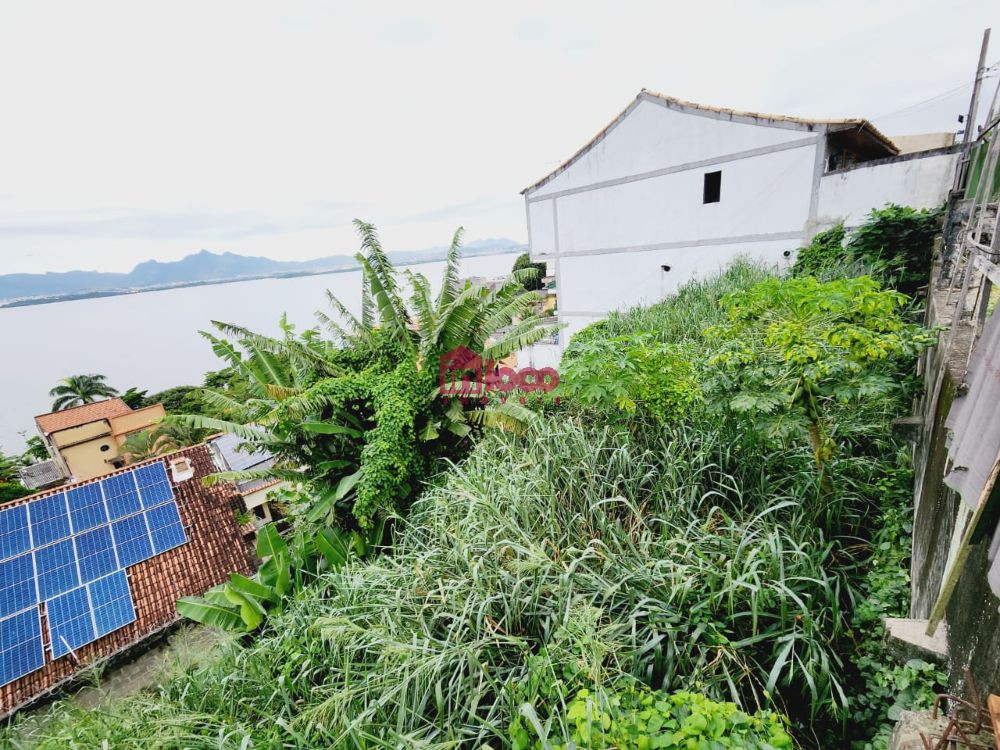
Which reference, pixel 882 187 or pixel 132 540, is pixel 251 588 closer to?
pixel 132 540

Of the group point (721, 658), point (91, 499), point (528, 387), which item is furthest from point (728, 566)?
point (91, 499)

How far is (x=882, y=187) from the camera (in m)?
8.53

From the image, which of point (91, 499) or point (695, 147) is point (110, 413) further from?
point (695, 147)

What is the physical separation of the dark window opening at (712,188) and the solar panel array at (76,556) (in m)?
15.1

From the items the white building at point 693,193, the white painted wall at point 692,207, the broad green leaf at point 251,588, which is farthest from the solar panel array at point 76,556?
the white painted wall at point 692,207

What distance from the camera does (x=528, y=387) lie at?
5.34m

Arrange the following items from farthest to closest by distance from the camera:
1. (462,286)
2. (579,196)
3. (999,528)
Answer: (579,196), (462,286), (999,528)

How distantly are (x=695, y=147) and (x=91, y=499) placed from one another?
16.4 meters

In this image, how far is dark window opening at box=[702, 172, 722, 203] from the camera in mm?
11016

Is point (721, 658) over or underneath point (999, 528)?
underneath

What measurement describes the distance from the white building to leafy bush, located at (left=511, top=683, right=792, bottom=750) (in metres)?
7.20

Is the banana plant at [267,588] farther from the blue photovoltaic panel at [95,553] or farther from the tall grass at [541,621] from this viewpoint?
the blue photovoltaic panel at [95,553]

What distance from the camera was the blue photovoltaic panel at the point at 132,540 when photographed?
8852mm

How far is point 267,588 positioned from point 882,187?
1230 centimetres
